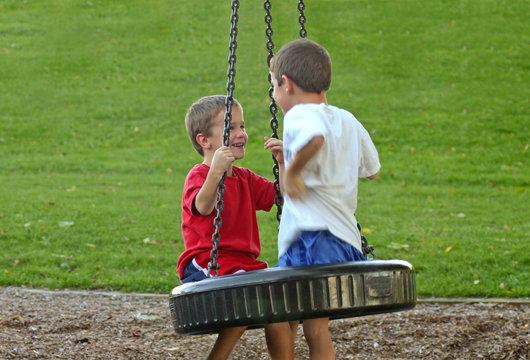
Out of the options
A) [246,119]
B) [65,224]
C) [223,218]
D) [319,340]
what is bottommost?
[65,224]

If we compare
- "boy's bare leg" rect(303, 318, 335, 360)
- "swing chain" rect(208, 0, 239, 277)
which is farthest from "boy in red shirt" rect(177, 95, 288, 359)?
"boy's bare leg" rect(303, 318, 335, 360)

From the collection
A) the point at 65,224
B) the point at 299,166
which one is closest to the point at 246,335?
the point at 299,166

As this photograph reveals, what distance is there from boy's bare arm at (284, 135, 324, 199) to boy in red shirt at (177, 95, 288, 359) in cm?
63

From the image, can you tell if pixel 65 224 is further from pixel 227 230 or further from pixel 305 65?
pixel 305 65

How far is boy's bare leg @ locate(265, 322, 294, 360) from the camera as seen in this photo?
Answer: 336cm

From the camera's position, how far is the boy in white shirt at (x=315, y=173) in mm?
2846

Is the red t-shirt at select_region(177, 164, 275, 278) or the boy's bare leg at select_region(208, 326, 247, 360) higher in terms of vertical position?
the red t-shirt at select_region(177, 164, 275, 278)

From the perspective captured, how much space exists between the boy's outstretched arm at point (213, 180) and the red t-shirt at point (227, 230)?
12 centimetres

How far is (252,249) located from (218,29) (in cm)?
1978

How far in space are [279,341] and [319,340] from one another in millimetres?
386

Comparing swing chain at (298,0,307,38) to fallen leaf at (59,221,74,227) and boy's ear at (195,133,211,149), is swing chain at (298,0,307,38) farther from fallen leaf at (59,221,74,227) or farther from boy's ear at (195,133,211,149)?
fallen leaf at (59,221,74,227)

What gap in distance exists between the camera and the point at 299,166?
110 inches

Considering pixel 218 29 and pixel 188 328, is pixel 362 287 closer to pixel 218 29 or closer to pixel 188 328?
pixel 188 328

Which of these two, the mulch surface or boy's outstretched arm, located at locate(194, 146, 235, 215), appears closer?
boy's outstretched arm, located at locate(194, 146, 235, 215)
